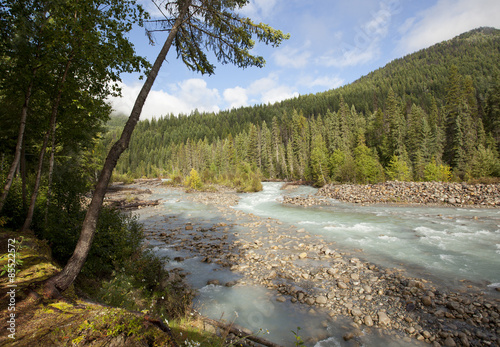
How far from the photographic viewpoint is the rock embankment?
1916cm

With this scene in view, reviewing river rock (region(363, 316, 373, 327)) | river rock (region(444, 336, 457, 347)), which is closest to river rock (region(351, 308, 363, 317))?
river rock (region(363, 316, 373, 327))

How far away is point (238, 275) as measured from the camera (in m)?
7.88

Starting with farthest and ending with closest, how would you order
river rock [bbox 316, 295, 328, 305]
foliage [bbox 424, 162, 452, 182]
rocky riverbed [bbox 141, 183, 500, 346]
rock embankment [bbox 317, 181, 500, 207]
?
foliage [bbox 424, 162, 452, 182]
rock embankment [bbox 317, 181, 500, 207]
river rock [bbox 316, 295, 328, 305]
rocky riverbed [bbox 141, 183, 500, 346]

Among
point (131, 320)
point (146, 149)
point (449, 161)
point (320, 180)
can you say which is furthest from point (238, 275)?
point (146, 149)

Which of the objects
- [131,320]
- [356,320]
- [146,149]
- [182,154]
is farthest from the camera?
[146,149]

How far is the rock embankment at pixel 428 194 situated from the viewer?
1916 centimetres

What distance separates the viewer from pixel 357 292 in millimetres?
6441

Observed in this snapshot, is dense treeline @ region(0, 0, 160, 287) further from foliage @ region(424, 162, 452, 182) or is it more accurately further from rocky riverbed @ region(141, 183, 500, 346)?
foliage @ region(424, 162, 452, 182)

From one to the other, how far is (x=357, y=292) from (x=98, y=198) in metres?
6.95

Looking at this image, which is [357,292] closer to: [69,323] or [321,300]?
[321,300]

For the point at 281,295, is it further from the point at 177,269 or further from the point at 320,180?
the point at 320,180

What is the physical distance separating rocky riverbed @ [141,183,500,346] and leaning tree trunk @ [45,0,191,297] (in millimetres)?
4620

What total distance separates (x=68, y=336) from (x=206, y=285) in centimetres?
553

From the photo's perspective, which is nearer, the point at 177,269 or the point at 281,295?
the point at 281,295
